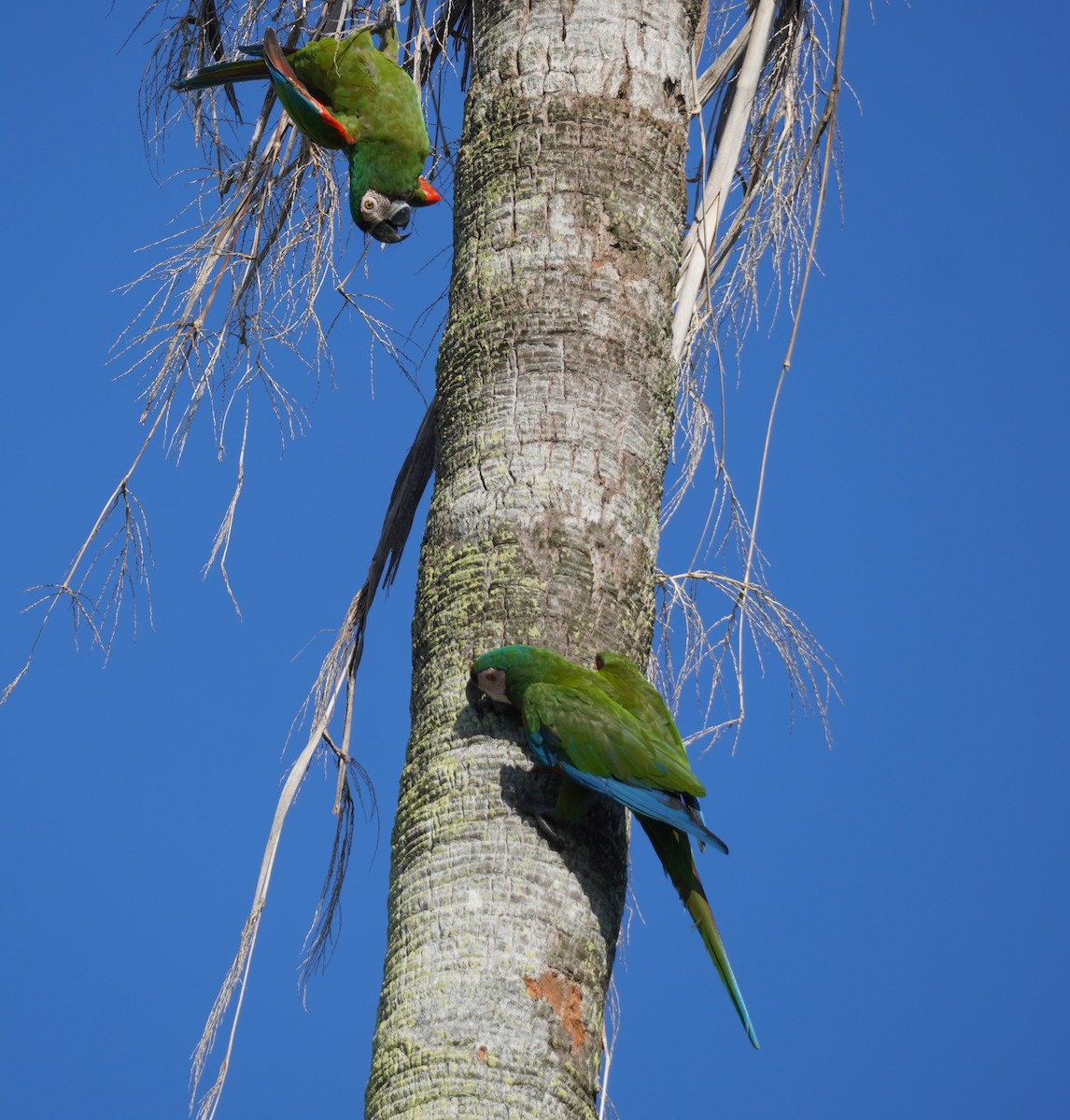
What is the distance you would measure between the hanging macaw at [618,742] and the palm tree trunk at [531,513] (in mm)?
52

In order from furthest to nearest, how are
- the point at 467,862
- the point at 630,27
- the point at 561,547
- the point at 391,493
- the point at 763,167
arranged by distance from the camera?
the point at 763,167 < the point at 391,493 < the point at 630,27 < the point at 561,547 < the point at 467,862

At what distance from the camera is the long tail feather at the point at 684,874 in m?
2.70

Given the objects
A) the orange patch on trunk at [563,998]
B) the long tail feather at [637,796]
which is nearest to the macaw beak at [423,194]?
the long tail feather at [637,796]

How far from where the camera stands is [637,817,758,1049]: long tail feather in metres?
2.70

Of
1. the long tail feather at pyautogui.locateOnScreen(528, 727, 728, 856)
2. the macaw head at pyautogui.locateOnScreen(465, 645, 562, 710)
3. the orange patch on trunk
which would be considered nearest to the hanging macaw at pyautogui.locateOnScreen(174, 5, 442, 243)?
the macaw head at pyautogui.locateOnScreen(465, 645, 562, 710)

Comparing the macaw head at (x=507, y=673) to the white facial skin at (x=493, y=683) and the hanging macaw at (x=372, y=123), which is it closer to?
the white facial skin at (x=493, y=683)

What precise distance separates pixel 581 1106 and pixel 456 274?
1.60 m

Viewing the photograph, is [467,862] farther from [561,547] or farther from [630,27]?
[630,27]

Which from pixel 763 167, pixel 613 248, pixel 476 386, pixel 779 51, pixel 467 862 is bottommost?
pixel 467 862

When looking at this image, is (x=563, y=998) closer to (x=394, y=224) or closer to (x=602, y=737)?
(x=602, y=737)

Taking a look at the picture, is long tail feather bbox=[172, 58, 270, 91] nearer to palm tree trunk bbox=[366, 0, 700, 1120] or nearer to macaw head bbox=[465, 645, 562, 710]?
palm tree trunk bbox=[366, 0, 700, 1120]

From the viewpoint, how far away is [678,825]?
8.42 feet

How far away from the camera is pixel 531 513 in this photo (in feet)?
8.23

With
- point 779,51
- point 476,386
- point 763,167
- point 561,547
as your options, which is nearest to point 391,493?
point 476,386
